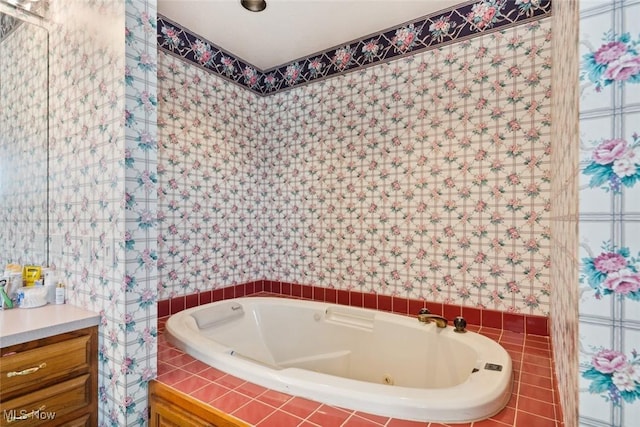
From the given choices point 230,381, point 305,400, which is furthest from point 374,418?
point 230,381

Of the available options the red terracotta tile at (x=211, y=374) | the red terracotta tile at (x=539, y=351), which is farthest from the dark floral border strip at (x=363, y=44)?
the red terracotta tile at (x=211, y=374)

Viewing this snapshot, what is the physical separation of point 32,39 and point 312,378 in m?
2.17

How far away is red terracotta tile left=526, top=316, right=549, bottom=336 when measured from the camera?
1.54 m

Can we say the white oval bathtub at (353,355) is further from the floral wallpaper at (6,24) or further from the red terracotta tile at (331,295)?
the floral wallpaper at (6,24)

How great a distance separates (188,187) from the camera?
2.03 meters

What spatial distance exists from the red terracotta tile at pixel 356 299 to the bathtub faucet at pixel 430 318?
446 millimetres

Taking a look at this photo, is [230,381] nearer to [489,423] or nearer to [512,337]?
[489,423]

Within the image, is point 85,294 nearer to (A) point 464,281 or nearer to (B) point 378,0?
(A) point 464,281

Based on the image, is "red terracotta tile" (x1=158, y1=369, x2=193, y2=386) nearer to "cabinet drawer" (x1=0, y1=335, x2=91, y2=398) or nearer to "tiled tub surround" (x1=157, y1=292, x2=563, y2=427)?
"tiled tub surround" (x1=157, y1=292, x2=563, y2=427)

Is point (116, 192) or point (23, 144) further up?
point (23, 144)

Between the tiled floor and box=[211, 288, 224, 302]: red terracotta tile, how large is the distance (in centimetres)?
75

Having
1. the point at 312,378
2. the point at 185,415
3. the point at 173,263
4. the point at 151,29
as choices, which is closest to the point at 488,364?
the point at 312,378

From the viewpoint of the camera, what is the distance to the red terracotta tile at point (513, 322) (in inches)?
62.5

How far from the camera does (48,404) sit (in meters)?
1.13
